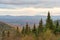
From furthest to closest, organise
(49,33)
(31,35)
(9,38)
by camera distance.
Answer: (9,38), (31,35), (49,33)

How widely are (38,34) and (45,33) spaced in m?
0.24

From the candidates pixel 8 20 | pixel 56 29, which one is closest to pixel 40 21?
pixel 56 29

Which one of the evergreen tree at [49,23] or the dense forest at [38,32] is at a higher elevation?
the evergreen tree at [49,23]

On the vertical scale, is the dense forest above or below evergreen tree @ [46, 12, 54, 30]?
below

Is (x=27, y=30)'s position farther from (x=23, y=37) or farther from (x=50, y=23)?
(x=50, y=23)

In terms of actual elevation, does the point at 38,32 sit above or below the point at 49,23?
below

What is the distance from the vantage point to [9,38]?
13.6 feet

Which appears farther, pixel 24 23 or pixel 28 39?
pixel 24 23

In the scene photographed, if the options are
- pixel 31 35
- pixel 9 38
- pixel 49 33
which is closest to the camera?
pixel 49 33

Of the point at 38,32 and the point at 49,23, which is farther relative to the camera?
the point at 49,23

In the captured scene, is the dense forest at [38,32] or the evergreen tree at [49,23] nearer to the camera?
the dense forest at [38,32]

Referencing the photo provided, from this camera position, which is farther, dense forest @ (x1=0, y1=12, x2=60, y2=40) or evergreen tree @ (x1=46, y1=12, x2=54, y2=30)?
evergreen tree @ (x1=46, y1=12, x2=54, y2=30)

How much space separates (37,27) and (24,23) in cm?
37

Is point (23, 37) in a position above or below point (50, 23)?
below
